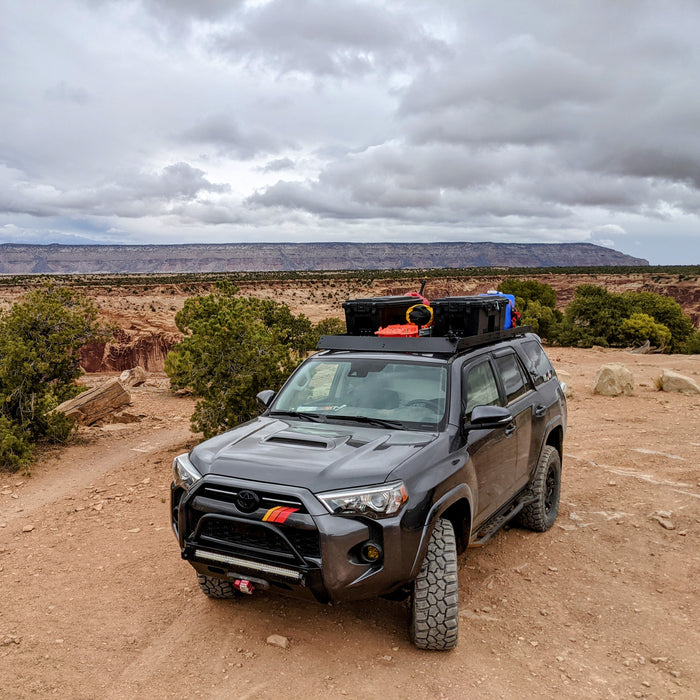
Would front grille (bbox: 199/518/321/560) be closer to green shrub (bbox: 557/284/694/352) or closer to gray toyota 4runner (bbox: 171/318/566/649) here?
gray toyota 4runner (bbox: 171/318/566/649)

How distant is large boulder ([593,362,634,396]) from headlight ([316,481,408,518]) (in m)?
11.4

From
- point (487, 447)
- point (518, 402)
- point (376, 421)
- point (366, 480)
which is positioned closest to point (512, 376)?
point (518, 402)

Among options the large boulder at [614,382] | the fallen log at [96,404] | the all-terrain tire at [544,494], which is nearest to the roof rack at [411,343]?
the all-terrain tire at [544,494]

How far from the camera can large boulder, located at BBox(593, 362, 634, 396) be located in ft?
44.8

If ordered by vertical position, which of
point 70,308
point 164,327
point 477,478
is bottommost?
point 164,327

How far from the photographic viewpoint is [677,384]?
13.9 metres

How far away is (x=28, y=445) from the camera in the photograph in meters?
8.96

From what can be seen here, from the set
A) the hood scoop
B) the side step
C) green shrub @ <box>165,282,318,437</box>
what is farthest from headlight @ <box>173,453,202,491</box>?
green shrub @ <box>165,282,318,437</box>

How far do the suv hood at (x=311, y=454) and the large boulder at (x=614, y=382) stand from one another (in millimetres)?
10697

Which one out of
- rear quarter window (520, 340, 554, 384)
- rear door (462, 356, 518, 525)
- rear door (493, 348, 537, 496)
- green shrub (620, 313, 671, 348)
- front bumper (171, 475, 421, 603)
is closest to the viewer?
front bumper (171, 475, 421, 603)

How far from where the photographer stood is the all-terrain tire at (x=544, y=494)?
5.95m

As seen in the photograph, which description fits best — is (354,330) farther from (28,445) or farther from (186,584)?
(28,445)

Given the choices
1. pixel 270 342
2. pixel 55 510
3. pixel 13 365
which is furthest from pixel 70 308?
pixel 55 510

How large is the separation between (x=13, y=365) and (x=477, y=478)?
25.2 feet
